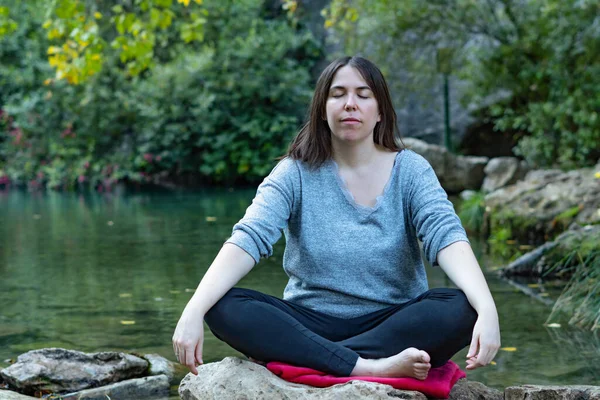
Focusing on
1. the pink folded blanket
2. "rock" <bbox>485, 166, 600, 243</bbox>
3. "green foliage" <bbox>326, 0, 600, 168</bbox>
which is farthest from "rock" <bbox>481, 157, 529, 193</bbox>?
the pink folded blanket

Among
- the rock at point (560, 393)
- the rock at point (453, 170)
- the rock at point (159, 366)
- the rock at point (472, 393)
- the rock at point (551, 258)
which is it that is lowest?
the rock at point (453, 170)

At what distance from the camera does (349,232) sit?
2902 millimetres

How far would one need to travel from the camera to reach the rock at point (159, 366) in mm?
3686

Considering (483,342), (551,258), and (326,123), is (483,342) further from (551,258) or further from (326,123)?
(551,258)

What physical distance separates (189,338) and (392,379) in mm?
615

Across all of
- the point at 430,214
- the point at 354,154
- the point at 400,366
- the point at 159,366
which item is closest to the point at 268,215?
the point at 354,154

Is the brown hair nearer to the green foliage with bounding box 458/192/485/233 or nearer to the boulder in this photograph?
the boulder

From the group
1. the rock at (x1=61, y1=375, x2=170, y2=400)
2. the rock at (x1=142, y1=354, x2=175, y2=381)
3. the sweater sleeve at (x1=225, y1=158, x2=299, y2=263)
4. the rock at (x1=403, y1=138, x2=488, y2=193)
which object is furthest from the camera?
the rock at (x1=403, y1=138, x2=488, y2=193)

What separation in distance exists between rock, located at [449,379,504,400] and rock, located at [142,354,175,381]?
1.36 m

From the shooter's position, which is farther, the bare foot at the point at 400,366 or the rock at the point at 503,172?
the rock at the point at 503,172

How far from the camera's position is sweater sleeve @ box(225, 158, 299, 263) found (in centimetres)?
276

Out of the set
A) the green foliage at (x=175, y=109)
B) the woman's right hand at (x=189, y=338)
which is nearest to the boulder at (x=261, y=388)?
the woman's right hand at (x=189, y=338)

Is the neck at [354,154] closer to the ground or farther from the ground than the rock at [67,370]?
farther from the ground

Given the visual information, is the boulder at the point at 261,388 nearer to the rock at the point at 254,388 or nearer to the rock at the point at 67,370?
the rock at the point at 254,388
